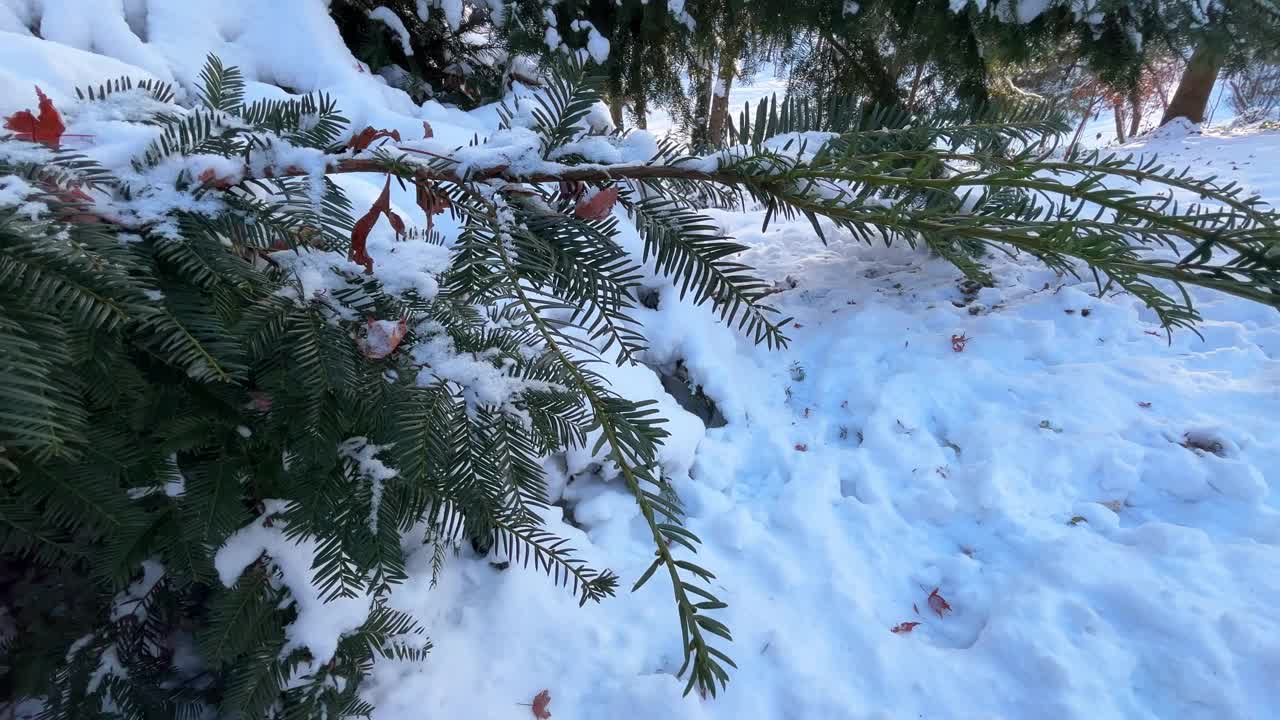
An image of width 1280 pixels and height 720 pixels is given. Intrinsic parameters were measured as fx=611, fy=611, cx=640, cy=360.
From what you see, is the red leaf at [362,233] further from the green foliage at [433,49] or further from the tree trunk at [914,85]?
the tree trunk at [914,85]

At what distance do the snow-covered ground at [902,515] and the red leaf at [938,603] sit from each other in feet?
0.06

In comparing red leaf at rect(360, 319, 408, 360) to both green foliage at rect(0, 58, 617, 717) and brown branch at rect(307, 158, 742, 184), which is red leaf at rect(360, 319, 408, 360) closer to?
green foliage at rect(0, 58, 617, 717)

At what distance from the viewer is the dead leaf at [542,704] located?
160 cm

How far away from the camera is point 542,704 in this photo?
1.62m

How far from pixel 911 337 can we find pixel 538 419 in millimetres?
2525

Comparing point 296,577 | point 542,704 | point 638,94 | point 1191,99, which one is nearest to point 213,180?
point 296,577

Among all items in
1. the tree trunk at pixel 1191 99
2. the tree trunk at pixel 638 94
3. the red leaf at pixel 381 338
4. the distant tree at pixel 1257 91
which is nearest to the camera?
the red leaf at pixel 381 338

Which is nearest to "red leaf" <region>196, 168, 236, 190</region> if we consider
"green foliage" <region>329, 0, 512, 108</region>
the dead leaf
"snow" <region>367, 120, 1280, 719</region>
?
"snow" <region>367, 120, 1280, 719</region>

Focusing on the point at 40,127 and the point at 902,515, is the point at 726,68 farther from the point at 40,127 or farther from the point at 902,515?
the point at 40,127

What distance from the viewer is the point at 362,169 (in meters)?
0.65

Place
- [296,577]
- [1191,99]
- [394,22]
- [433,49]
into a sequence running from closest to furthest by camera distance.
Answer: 1. [296,577]
2. [394,22]
3. [433,49]
4. [1191,99]

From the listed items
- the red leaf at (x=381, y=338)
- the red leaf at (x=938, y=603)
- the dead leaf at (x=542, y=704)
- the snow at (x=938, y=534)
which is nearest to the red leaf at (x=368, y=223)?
the red leaf at (x=381, y=338)

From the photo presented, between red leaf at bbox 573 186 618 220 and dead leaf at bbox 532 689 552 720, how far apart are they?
4.76 feet

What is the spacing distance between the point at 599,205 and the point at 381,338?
13.6 inches
